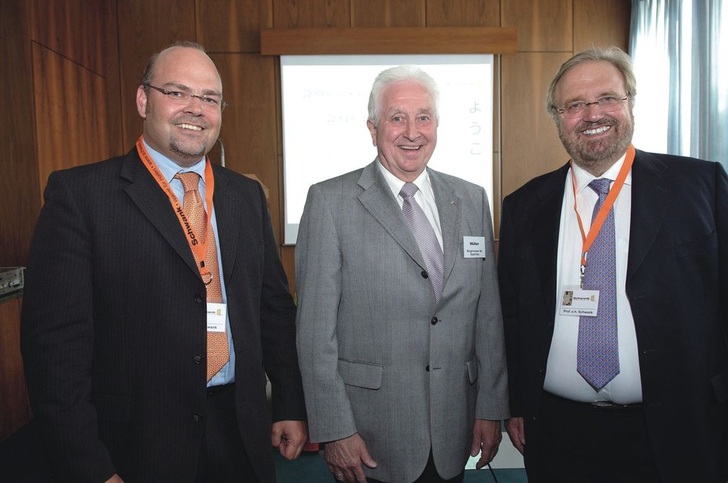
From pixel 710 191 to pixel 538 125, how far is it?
3907mm

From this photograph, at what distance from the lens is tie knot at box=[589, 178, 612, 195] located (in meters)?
1.80

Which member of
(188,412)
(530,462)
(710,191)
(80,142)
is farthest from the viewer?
(80,142)

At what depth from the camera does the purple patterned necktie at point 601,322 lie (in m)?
1.64

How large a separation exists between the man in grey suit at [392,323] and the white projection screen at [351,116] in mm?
3568

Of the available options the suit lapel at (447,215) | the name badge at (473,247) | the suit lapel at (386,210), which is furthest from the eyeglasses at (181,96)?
the name badge at (473,247)

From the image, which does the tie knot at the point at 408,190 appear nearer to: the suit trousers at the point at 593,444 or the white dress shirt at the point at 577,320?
the white dress shirt at the point at 577,320

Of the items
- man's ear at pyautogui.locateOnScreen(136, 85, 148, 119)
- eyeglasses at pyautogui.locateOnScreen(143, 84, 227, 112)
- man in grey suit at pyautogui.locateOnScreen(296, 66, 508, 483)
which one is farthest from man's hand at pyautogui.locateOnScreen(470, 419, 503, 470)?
man's ear at pyautogui.locateOnScreen(136, 85, 148, 119)

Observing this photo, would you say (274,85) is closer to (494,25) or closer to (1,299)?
(494,25)

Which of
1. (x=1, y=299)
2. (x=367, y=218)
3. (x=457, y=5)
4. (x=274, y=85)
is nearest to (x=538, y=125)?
(x=457, y=5)

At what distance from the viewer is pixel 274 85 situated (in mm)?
5285

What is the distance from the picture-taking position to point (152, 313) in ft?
4.67

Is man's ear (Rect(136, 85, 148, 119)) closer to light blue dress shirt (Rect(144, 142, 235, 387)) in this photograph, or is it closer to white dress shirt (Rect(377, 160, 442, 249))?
light blue dress shirt (Rect(144, 142, 235, 387))

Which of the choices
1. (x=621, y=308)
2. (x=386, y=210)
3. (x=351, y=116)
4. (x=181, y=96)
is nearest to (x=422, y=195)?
(x=386, y=210)

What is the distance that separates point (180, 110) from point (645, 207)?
1.42 metres
